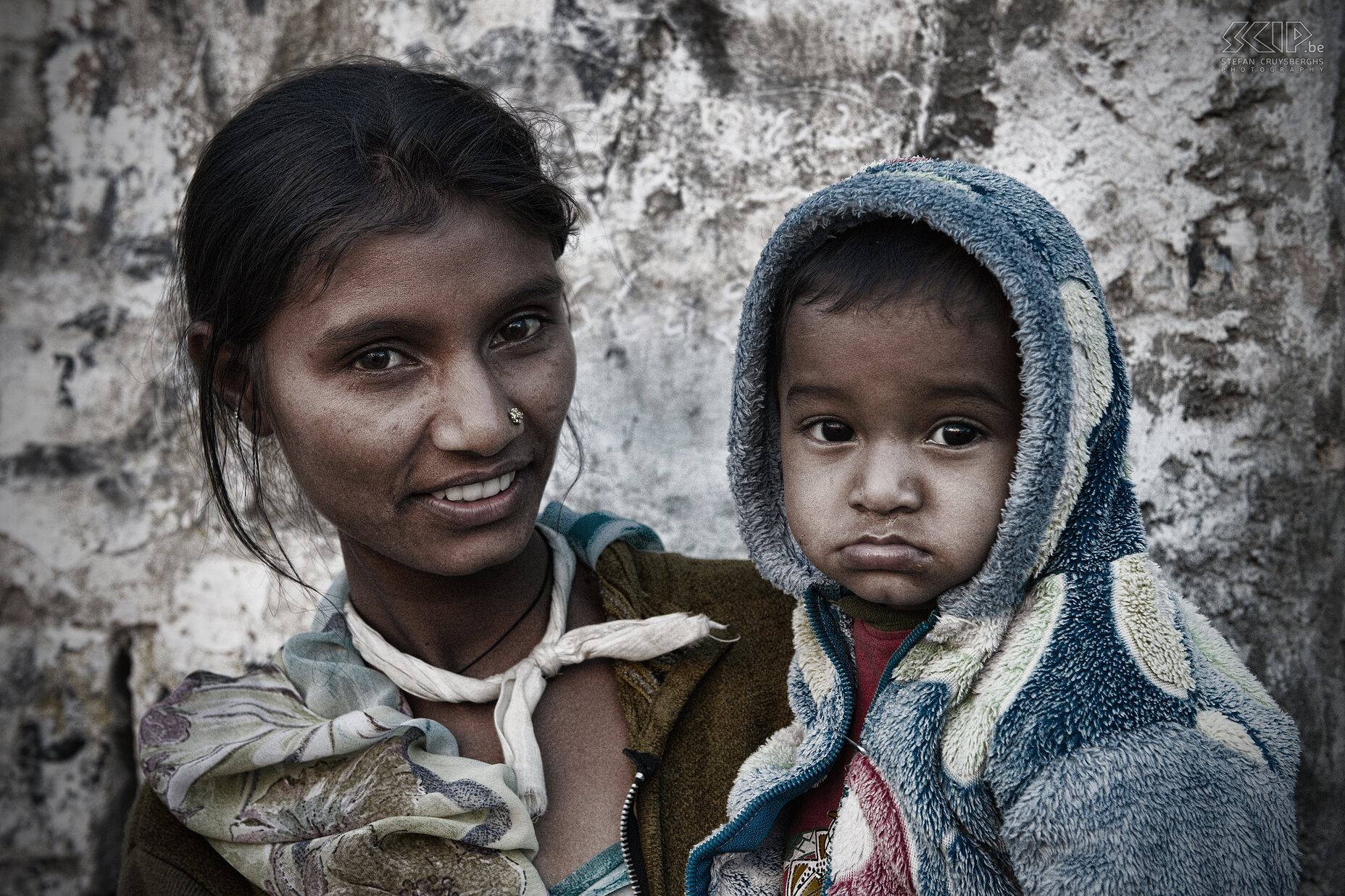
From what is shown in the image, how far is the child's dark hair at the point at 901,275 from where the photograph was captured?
45.5 inches

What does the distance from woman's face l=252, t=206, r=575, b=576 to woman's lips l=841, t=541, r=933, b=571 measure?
53 cm

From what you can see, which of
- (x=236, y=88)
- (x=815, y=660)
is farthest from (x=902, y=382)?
(x=236, y=88)

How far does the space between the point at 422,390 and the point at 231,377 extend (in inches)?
15.4

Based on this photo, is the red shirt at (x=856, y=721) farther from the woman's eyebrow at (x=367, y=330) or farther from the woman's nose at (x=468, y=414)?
the woman's eyebrow at (x=367, y=330)

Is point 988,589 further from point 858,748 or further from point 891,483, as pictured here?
point 858,748

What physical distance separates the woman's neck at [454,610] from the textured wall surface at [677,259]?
Result: 0.74m

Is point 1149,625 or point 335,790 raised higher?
point 1149,625

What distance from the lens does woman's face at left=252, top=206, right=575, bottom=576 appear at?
4.40ft

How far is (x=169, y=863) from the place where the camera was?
4.83ft

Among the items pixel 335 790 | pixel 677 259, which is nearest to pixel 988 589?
pixel 335 790

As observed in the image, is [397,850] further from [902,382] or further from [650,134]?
[650,134]

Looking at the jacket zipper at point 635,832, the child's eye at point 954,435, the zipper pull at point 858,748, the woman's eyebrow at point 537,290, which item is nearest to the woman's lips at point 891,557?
the child's eye at point 954,435

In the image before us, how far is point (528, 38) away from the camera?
7.55ft

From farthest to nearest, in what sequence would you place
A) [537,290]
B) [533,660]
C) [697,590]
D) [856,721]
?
[697,590], [533,660], [537,290], [856,721]
